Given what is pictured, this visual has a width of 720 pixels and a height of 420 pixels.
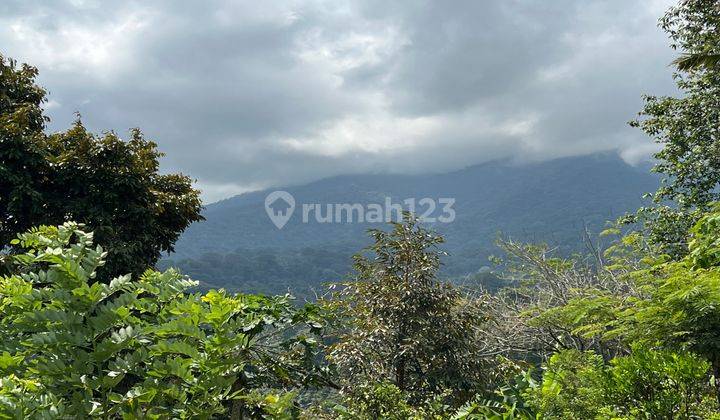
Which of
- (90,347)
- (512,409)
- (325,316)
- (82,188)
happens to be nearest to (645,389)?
(512,409)

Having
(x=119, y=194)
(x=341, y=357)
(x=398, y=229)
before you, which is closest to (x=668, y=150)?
(x=398, y=229)

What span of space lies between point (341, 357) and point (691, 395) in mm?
5212

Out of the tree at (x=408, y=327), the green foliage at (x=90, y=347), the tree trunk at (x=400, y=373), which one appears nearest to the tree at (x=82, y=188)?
the tree at (x=408, y=327)

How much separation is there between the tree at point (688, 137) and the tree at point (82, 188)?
1397 centimetres

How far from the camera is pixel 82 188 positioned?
443 inches

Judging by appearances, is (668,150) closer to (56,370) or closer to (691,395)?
(691,395)

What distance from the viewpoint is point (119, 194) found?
37.3 ft

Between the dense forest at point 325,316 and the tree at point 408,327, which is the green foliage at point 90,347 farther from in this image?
the tree at point 408,327

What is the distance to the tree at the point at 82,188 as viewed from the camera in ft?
34.7

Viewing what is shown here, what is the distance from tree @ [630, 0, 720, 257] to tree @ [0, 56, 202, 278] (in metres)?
14.0

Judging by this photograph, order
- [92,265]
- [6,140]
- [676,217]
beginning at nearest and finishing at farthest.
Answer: [92,265] → [6,140] → [676,217]

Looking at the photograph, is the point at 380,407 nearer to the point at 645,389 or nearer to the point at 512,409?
the point at 512,409

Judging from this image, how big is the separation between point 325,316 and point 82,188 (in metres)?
8.77

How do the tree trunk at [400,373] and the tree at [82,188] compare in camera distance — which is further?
the tree at [82,188]
